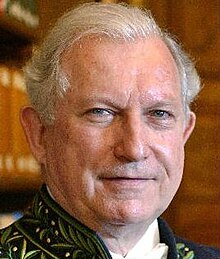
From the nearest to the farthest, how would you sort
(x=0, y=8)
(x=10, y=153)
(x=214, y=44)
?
(x=0, y=8)
(x=10, y=153)
(x=214, y=44)

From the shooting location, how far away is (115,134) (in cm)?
141

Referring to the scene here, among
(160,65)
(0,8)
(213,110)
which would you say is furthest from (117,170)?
(213,110)

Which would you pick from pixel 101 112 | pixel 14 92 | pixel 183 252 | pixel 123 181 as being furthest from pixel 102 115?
pixel 14 92

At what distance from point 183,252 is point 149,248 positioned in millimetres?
96

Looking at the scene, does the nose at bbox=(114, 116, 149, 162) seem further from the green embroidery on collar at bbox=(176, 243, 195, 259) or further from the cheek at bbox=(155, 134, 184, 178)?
the green embroidery on collar at bbox=(176, 243, 195, 259)

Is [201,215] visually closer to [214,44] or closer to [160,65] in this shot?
[214,44]

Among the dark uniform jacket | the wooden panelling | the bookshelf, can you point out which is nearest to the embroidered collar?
the dark uniform jacket

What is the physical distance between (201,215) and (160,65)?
4.10 feet

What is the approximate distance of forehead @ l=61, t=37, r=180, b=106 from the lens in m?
1.42

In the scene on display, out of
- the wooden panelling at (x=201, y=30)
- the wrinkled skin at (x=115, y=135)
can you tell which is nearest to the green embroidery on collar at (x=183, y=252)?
the wrinkled skin at (x=115, y=135)

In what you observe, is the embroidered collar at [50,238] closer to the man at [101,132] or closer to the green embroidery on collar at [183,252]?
the man at [101,132]

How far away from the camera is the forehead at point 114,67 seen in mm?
1415

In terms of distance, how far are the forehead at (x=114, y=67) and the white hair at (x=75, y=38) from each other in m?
0.01

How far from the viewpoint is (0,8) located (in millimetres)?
1845
